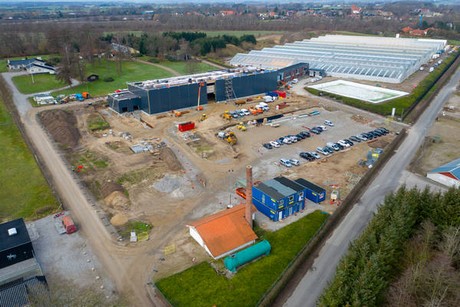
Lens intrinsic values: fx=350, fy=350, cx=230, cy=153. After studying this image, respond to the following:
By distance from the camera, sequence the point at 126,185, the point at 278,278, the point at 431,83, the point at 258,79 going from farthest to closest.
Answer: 1. the point at 431,83
2. the point at 258,79
3. the point at 126,185
4. the point at 278,278

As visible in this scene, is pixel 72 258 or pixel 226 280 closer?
pixel 226 280

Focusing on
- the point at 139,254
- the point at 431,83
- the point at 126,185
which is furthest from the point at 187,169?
the point at 431,83

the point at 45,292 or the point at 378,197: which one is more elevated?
the point at 45,292

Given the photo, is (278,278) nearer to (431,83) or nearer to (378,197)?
(378,197)

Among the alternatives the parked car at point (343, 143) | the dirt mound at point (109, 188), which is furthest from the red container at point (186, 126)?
the parked car at point (343, 143)

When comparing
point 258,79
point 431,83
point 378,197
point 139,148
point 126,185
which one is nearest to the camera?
point 378,197

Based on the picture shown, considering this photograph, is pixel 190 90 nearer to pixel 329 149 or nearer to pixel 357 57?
pixel 329 149

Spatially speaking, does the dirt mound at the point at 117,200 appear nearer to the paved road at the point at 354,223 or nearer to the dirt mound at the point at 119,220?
the dirt mound at the point at 119,220

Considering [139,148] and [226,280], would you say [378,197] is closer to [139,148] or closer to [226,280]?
[226,280]
